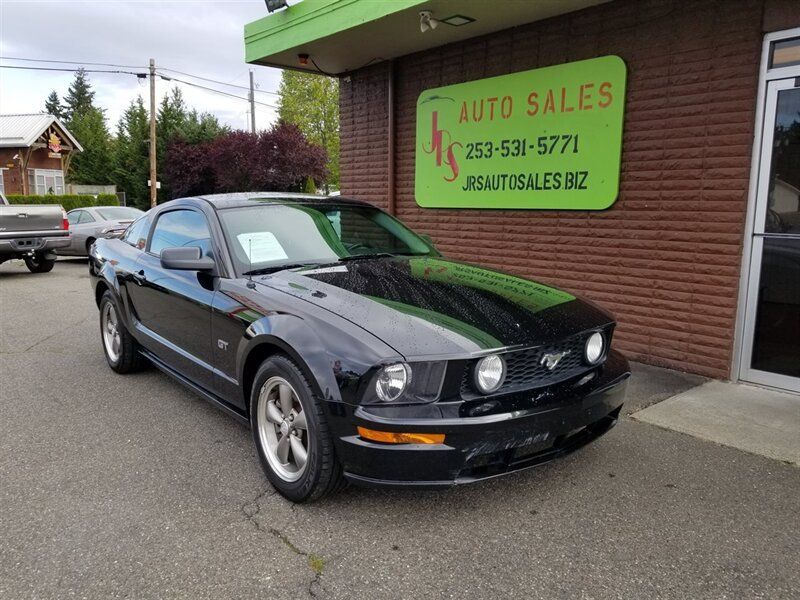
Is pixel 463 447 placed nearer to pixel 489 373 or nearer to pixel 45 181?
pixel 489 373

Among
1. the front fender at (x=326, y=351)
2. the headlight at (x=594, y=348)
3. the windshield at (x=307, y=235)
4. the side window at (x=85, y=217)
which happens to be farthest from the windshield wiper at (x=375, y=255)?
the side window at (x=85, y=217)

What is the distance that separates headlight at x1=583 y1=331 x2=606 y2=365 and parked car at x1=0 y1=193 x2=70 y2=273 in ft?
39.8

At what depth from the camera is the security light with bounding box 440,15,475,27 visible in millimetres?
6152

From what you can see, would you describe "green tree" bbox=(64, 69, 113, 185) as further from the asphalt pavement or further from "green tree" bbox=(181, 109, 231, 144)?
the asphalt pavement

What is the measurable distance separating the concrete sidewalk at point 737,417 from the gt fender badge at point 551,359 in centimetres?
161

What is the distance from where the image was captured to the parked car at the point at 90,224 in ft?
47.0

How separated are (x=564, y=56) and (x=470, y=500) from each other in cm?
468

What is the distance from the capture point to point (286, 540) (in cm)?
278

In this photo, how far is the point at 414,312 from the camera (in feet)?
9.71

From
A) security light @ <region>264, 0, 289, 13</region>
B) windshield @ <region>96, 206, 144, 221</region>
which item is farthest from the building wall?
security light @ <region>264, 0, 289, 13</region>

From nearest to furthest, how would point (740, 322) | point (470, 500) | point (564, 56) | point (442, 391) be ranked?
point (442, 391) < point (470, 500) < point (740, 322) < point (564, 56)

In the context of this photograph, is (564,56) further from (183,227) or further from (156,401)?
(156,401)

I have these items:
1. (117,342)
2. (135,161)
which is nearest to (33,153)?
(135,161)

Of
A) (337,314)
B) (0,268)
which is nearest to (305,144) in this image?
(0,268)
